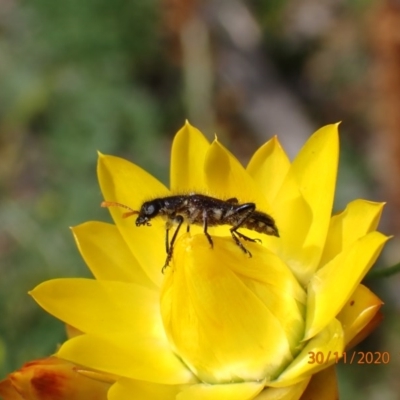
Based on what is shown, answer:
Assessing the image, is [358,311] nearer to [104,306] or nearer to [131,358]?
[131,358]

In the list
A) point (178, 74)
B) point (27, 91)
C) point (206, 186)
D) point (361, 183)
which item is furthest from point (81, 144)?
point (206, 186)

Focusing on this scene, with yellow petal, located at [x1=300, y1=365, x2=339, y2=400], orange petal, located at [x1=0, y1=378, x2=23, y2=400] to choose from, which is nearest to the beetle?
yellow petal, located at [x1=300, y1=365, x2=339, y2=400]

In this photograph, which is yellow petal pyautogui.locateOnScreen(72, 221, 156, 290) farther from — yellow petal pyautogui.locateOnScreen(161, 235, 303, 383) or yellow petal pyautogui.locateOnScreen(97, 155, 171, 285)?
yellow petal pyautogui.locateOnScreen(161, 235, 303, 383)

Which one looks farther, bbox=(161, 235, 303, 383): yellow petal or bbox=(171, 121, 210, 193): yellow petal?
bbox=(171, 121, 210, 193): yellow petal

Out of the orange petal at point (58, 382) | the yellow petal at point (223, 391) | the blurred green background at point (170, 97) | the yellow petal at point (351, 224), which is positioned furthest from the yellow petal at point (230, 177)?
the blurred green background at point (170, 97)

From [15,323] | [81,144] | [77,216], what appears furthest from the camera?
[81,144]

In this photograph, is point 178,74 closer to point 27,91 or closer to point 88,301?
point 27,91
